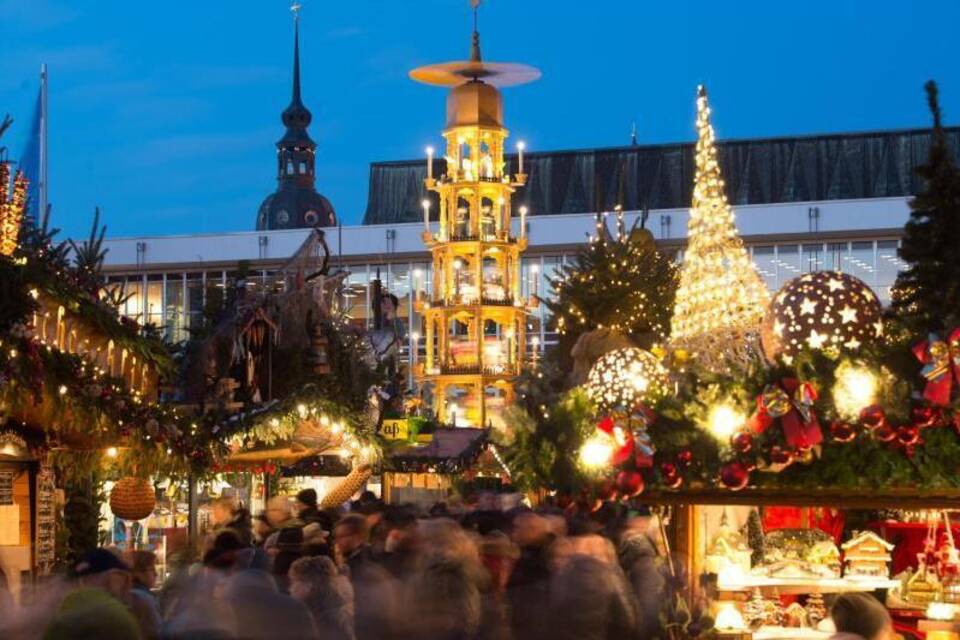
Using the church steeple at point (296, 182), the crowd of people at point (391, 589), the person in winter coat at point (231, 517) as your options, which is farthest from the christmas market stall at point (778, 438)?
the church steeple at point (296, 182)

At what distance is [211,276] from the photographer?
77688 millimetres

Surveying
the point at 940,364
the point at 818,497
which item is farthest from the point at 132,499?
the point at 940,364

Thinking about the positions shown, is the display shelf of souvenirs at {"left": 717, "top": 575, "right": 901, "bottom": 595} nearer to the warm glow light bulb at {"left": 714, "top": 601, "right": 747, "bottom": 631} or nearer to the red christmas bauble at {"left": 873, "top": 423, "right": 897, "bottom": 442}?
the warm glow light bulb at {"left": 714, "top": 601, "right": 747, "bottom": 631}

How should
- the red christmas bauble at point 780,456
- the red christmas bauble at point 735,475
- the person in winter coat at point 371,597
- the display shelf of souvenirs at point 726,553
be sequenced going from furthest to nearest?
the display shelf of souvenirs at point 726,553 → the red christmas bauble at point 735,475 → the red christmas bauble at point 780,456 → the person in winter coat at point 371,597

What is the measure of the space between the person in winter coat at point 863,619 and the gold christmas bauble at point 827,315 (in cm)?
304

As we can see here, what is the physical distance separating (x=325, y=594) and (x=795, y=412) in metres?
2.92

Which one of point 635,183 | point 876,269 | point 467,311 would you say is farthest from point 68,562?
point 635,183

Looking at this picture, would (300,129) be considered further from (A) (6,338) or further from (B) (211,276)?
(A) (6,338)

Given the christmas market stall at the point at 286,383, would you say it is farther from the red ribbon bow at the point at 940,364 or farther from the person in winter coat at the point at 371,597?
the red ribbon bow at the point at 940,364

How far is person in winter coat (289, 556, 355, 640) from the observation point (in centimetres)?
1017

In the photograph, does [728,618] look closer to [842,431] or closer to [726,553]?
[726,553]

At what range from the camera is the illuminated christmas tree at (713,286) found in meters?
14.2

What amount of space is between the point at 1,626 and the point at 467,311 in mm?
35697

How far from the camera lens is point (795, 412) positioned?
36.3ft
